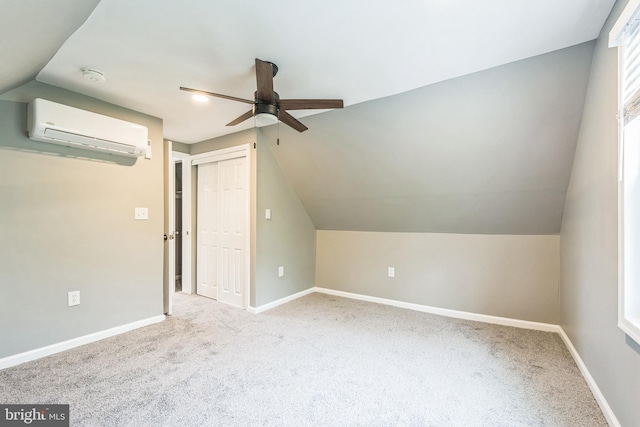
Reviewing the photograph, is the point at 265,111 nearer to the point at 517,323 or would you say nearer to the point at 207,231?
the point at 207,231

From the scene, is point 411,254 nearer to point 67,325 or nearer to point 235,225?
point 235,225

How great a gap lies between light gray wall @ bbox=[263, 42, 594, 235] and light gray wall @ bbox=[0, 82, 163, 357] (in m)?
1.61

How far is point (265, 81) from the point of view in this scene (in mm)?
1727

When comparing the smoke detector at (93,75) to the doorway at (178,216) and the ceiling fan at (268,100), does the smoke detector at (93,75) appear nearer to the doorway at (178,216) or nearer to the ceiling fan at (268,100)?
the ceiling fan at (268,100)

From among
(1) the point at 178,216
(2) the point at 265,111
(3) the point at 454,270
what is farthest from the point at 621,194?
(1) the point at 178,216

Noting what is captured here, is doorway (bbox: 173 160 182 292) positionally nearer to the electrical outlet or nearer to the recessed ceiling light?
the electrical outlet

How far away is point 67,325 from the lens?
242cm

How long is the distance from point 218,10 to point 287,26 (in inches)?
14.4

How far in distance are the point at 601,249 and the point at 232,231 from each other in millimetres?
3465

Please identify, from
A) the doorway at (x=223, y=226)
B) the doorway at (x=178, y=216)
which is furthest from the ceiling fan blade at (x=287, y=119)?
the doorway at (x=178, y=216)

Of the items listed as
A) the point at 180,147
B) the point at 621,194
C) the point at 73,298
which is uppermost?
the point at 180,147

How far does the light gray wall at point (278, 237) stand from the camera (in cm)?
342

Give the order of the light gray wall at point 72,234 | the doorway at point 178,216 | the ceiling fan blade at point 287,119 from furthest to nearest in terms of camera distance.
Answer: the doorway at point 178,216 → the light gray wall at point 72,234 → the ceiling fan blade at point 287,119

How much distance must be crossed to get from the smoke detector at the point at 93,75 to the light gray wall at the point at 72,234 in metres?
0.47
